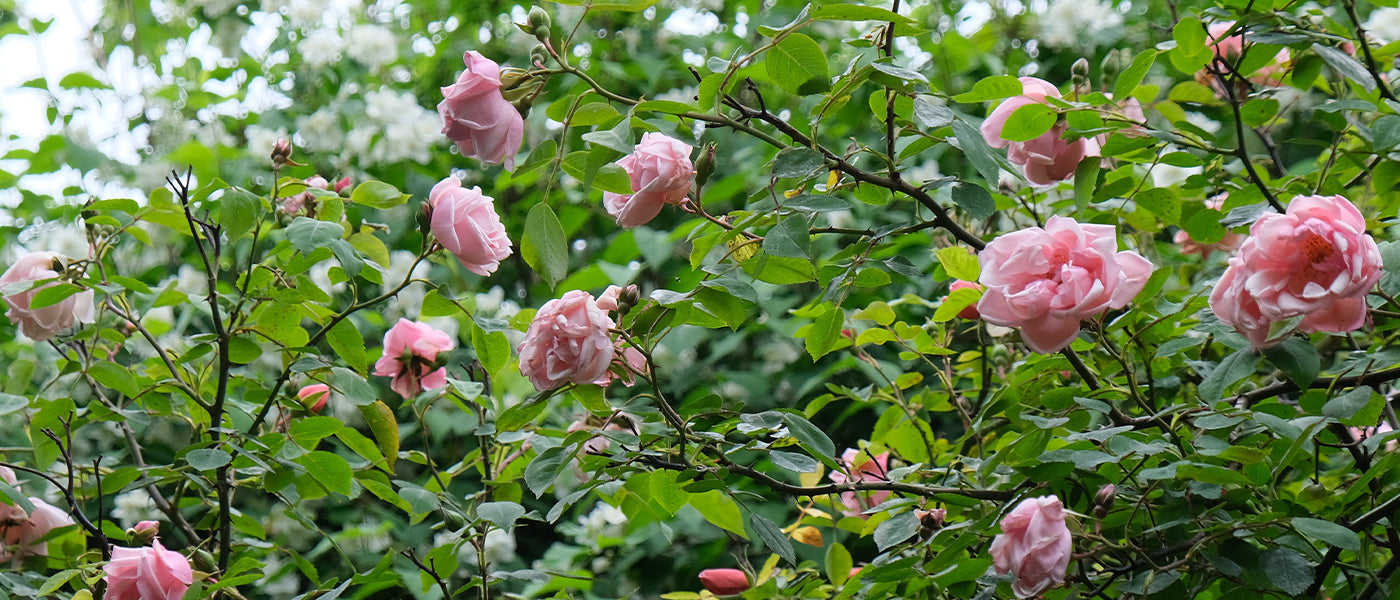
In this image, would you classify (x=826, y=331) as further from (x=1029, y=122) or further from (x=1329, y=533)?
(x=1329, y=533)

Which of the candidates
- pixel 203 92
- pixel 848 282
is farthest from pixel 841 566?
pixel 203 92

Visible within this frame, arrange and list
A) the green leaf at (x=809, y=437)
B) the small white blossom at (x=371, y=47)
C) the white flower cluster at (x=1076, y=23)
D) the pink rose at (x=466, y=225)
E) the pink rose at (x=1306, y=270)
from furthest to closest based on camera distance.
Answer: the small white blossom at (x=371, y=47) → the white flower cluster at (x=1076, y=23) → the pink rose at (x=466, y=225) → the green leaf at (x=809, y=437) → the pink rose at (x=1306, y=270)

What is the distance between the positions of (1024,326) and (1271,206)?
0.34 meters

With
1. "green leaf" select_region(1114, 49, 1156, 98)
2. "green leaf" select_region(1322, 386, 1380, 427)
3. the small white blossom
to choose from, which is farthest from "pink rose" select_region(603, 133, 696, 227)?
the small white blossom

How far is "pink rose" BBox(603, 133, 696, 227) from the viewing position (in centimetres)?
75

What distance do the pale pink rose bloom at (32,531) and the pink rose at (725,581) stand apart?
69 centimetres

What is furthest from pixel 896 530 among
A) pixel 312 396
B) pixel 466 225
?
pixel 312 396

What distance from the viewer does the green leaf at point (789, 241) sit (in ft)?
2.38

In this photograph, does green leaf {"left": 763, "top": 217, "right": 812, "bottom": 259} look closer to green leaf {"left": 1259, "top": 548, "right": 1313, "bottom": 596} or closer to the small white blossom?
green leaf {"left": 1259, "top": 548, "right": 1313, "bottom": 596}

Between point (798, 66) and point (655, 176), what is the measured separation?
0.42 feet

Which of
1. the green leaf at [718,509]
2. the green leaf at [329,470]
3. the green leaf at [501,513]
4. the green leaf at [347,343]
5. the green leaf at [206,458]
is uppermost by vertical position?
the green leaf at [347,343]

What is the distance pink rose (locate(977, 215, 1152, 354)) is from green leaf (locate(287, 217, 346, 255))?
1.74ft

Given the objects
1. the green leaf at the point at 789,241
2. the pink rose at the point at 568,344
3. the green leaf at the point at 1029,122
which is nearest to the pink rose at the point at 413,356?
the pink rose at the point at 568,344

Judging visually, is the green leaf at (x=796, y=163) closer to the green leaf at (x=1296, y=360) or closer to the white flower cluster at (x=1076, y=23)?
the green leaf at (x=1296, y=360)
